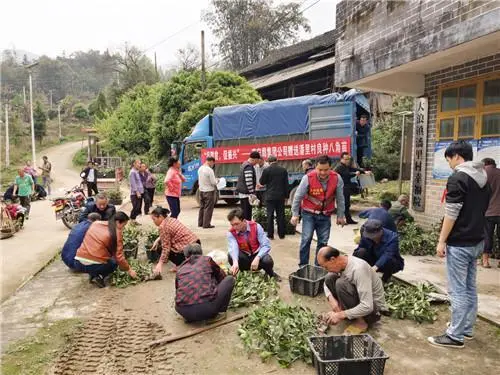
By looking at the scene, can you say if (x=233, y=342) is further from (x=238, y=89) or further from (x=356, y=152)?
(x=238, y=89)

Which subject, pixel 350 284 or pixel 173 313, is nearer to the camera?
pixel 350 284

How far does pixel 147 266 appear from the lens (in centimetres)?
643

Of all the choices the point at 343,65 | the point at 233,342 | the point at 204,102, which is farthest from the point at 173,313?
the point at 204,102

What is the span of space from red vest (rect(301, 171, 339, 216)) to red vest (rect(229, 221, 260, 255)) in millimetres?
820

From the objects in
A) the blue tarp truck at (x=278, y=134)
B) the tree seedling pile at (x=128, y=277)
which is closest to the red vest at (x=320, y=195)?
the tree seedling pile at (x=128, y=277)

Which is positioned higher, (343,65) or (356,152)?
(343,65)

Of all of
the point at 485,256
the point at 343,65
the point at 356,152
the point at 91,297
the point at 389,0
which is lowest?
the point at 91,297

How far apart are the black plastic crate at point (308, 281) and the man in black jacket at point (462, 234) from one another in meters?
1.56

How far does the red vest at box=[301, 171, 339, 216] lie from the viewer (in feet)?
18.0

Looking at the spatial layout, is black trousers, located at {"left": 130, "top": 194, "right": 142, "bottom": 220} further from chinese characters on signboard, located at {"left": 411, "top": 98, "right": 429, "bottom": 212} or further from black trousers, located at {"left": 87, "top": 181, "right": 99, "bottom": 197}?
chinese characters on signboard, located at {"left": 411, "top": 98, "right": 429, "bottom": 212}

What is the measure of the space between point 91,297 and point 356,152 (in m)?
7.87

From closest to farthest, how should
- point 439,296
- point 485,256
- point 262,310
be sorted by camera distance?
point 262,310
point 439,296
point 485,256

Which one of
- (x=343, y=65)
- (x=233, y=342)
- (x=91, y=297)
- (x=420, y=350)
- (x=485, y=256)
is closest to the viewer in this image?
(x=420, y=350)

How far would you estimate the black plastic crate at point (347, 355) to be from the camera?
3.12 meters
